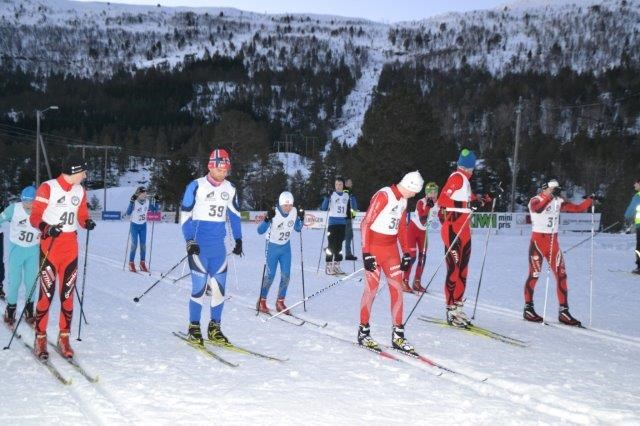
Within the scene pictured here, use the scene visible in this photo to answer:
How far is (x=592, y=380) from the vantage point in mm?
5238

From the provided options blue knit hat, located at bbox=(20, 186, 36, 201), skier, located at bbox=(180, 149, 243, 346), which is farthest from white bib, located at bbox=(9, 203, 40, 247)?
skier, located at bbox=(180, 149, 243, 346)

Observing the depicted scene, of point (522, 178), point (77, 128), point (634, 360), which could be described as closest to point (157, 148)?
point (77, 128)

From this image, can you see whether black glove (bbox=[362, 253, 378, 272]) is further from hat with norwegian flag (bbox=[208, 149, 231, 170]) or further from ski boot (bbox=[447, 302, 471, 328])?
ski boot (bbox=[447, 302, 471, 328])

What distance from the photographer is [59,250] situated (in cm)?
564

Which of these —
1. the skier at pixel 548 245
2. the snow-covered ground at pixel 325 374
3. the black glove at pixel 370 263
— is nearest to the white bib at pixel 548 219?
the skier at pixel 548 245

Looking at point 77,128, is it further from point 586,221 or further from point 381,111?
point 586,221

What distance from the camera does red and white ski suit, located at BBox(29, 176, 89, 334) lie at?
5617mm

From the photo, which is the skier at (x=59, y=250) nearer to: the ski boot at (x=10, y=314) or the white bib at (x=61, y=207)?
the white bib at (x=61, y=207)

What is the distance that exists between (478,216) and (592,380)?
23.1 meters

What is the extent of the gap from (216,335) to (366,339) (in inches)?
67.8

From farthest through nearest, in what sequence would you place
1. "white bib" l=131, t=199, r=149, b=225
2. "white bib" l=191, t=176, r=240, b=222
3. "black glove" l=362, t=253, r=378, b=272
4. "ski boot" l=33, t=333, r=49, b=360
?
"white bib" l=131, t=199, r=149, b=225 < "white bib" l=191, t=176, r=240, b=222 < "black glove" l=362, t=253, r=378, b=272 < "ski boot" l=33, t=333, r=49, b=360

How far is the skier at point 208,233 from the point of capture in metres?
6.24

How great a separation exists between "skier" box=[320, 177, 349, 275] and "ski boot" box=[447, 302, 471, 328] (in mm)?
5737

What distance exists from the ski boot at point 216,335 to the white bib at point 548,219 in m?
4.70
